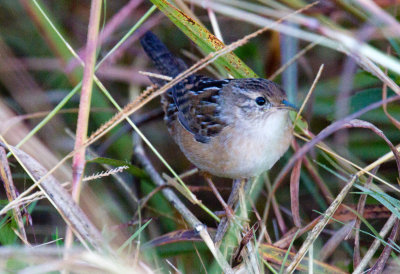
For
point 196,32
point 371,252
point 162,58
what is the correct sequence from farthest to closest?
point 162,58 < point 196,32 < point 371,252

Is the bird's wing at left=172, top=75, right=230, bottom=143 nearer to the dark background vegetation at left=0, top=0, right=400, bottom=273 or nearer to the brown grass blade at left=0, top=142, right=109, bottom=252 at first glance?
the dark background vegetation at left=0, top=0, right=400, bottom=273

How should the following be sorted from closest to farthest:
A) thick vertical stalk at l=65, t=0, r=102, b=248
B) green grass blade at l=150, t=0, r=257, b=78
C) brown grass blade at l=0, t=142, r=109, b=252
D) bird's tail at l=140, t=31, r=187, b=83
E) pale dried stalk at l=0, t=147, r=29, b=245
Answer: brown grass blade at l=0, t=142, r=109, b=252 < thick vertical stalk at l=65, t=0, r=102, b=248 < pale dried stalk at l=0, t=147, r=29, b=245 < green grass blade at l=150, t=0, r=257, b=78 < bird's tail at l=140, t=31, r=187, b=83

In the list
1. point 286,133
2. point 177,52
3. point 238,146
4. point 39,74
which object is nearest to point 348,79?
point 286,133

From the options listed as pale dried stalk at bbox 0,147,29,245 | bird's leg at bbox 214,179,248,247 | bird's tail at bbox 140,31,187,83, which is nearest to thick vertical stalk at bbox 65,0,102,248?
pale dried stalk at bbox 0,147,29,245

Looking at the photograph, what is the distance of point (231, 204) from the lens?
10.3ft

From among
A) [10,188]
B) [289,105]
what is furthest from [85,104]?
[289,105]

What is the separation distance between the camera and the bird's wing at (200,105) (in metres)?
3.14

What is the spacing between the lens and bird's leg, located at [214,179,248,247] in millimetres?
2807

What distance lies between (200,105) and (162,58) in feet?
1.79

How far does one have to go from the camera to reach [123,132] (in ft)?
12.8

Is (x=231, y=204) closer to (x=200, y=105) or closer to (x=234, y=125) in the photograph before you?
(x=234, y=125)

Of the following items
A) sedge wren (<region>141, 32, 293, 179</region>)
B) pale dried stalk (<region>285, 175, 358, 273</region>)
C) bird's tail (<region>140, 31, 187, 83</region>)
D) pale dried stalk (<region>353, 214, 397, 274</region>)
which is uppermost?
bird's tail (<region>140, 31, 187, 83</region>)

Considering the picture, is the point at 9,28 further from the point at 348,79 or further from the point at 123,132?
the point at 348,79

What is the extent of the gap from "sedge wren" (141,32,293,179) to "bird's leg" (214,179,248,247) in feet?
0.54
